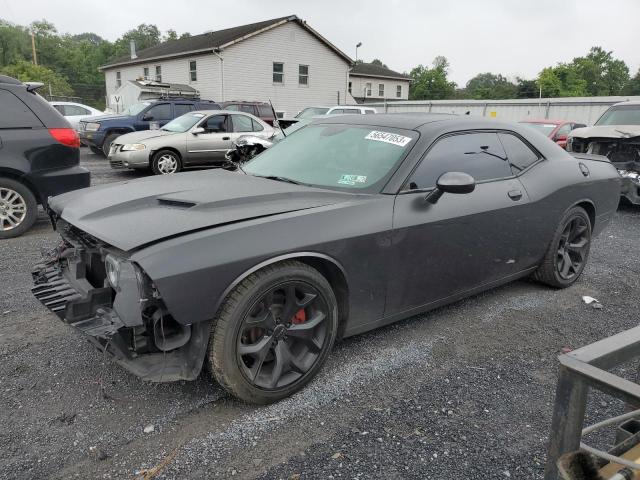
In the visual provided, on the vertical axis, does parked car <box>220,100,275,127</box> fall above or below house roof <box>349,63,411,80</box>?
below

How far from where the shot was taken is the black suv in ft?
19.2

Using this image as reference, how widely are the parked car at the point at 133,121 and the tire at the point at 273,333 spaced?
11.4 m

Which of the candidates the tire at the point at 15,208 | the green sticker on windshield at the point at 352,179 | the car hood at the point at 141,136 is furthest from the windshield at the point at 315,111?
the green sticker on windshield at the point at 352,179

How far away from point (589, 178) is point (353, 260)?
2890 mm

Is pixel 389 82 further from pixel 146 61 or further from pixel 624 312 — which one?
pixel 624 312

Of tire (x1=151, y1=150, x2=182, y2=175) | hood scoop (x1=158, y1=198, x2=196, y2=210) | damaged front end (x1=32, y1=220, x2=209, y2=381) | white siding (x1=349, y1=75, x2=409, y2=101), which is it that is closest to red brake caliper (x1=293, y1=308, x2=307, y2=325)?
damaged front end (x1=32, y1=220, x2=209, y2=381)

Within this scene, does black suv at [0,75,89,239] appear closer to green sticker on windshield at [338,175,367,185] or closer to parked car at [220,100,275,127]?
green sticker on windshield at [338,175,367,185]

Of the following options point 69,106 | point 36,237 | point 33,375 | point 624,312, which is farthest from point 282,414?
point 69,106

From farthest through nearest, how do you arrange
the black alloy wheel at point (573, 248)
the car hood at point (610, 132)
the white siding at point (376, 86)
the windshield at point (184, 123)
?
the white siding at point (376, 86) < the windshield at point (184, 123) < the car hood at point (610, 132) < the black alloy wheel at point (573, 248)

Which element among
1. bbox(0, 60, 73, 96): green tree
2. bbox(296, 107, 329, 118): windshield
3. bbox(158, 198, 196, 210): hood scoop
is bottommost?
bbox(158, 198, 196, 210): hood scoop

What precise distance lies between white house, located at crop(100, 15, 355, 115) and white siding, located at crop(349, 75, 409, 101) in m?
11.3

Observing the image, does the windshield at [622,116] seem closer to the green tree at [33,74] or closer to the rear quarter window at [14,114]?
the rear quarter window at [14,114]

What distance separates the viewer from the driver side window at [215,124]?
11250 mm

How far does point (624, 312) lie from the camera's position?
412cm
